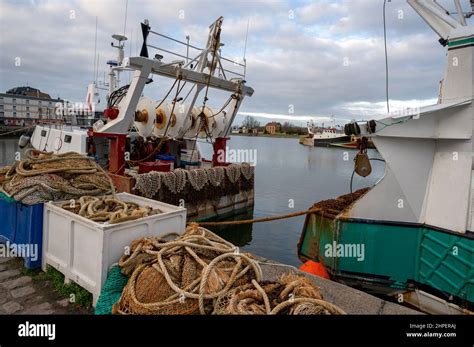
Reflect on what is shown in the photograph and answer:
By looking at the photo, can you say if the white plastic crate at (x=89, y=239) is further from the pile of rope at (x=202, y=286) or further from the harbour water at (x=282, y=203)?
the harbour water at (x=282, y=203)

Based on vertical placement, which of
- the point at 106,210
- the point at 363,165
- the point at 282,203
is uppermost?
the point at 363,165

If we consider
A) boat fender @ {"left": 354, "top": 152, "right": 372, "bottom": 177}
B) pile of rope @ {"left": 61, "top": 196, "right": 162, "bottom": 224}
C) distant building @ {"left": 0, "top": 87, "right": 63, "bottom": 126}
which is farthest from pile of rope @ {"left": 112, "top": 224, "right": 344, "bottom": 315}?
distant building @ {"left": 0, "top": 87, "right": 63, "bottom": 126}

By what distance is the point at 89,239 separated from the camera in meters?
3.66

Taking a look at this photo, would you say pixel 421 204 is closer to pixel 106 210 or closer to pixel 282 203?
pixel 106 210

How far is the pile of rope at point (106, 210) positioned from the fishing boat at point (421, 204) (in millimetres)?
3547

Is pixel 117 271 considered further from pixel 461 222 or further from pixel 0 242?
pixel 461 222

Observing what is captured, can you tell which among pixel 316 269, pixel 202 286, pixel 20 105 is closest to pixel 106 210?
pixel 202 286

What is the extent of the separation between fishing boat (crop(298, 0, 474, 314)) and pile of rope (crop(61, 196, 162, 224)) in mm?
3547

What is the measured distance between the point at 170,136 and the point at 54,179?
8121 mm

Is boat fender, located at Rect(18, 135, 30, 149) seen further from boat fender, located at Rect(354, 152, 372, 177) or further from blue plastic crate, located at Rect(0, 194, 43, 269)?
boat fender, located at Rect(354, 152, 372, 177)

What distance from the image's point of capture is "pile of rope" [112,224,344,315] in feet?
8.63
